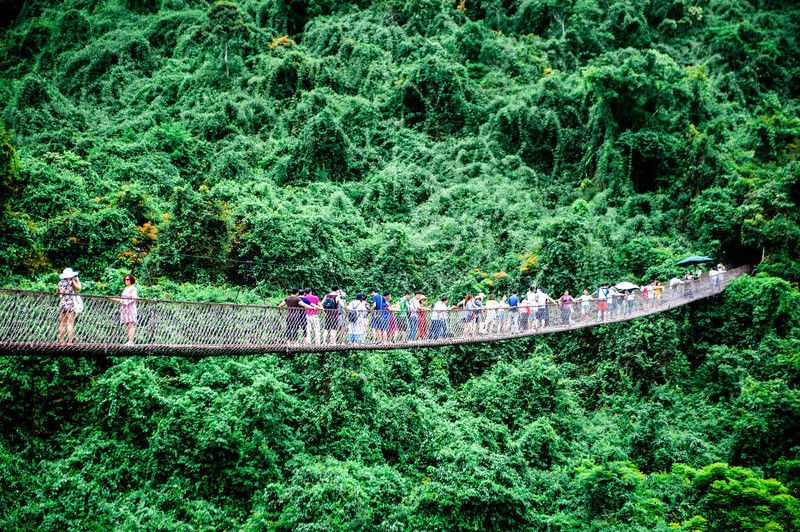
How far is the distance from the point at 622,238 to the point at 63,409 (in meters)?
14.2

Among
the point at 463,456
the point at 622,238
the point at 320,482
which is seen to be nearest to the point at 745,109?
the point at 622,238

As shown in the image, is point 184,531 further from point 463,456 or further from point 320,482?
point 463,456

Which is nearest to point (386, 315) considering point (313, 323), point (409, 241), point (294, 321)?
point (313, 323)

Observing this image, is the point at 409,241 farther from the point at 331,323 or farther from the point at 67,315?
the point at 67,315

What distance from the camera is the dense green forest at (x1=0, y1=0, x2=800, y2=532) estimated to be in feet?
28.6

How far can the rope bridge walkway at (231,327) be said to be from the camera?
5633mm

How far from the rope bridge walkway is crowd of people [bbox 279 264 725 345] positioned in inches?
0.6

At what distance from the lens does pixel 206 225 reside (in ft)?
37.6

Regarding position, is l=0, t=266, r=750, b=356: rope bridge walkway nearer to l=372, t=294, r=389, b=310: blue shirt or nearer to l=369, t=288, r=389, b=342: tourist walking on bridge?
l=369, t=288, r=389, b=342: tourist walking on bridge

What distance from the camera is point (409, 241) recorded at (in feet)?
45.5

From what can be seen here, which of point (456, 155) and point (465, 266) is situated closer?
point (465, 266)

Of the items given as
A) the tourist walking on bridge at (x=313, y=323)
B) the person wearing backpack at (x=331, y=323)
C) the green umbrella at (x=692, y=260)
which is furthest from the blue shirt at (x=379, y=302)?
the green umbrella at (x=692, y=260)

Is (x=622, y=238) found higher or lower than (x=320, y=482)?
higher

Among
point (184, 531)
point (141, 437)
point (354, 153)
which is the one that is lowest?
point (184, 531)
